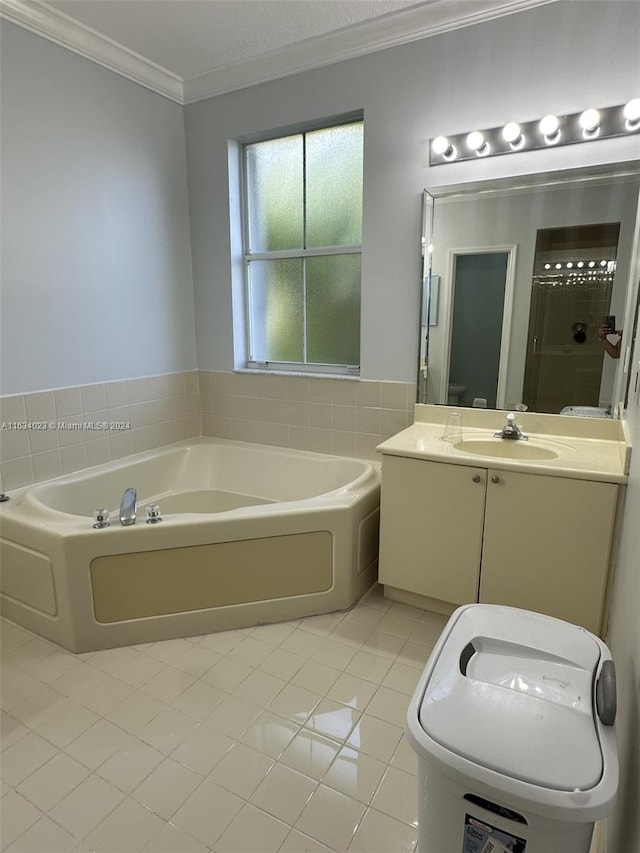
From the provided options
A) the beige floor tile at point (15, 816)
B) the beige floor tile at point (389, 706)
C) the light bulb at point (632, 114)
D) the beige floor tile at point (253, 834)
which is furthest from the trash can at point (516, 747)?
the light bulb at point (632, 114)

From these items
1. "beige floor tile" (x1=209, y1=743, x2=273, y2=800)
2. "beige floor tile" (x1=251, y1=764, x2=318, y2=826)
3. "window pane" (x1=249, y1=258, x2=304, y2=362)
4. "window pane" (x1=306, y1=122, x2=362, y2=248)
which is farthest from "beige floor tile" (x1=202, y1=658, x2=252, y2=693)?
"window pane" (x1=306, y1=122, x2=362, y2=248)

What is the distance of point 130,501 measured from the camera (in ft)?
6.57

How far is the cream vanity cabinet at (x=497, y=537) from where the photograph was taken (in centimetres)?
179

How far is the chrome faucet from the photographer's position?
87.6 inches

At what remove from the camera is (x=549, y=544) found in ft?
6.08

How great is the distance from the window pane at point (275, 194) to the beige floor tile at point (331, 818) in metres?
2.68

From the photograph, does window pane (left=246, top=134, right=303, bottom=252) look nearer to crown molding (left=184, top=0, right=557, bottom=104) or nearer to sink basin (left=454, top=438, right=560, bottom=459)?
crown molding (left=184, top=0, right=557, bottom=104)

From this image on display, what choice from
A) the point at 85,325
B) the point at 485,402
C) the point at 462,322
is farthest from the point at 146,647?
the point at 462,322

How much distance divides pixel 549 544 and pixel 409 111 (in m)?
2.08

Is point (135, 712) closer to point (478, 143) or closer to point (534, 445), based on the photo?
point (534, 445)

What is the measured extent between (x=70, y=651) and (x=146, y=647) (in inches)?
11.6

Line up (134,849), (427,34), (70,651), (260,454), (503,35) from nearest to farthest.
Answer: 1. (134,849)
2. (70,651)
3. (503,35)
4. (427,34)
5. (260,454)

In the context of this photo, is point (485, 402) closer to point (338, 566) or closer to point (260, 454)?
point (338, 566)

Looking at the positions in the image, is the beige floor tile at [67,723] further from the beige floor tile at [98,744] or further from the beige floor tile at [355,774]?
the beige floor tile at [355,774]
